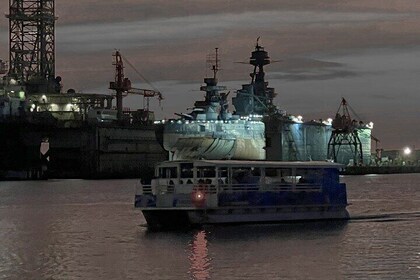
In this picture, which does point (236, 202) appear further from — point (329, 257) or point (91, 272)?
point (91, 272)

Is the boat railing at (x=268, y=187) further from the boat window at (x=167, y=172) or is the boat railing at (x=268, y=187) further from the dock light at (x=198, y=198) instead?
the boat window at (x=167, y=172)

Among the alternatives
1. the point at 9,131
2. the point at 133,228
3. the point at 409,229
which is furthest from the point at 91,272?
the point at 9,131

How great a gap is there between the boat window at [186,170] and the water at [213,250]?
3647 mm

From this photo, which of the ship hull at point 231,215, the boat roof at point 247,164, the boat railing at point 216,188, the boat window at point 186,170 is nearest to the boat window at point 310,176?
the boat roof at point 247,164

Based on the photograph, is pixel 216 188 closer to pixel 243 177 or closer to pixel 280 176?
pixel 243 177

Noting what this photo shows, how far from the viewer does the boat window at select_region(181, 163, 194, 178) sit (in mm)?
59766

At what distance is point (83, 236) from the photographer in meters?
59.5

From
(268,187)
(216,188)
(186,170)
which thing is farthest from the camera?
(186,170)

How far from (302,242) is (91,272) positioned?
13.5 m

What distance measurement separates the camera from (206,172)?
59781 millimetres

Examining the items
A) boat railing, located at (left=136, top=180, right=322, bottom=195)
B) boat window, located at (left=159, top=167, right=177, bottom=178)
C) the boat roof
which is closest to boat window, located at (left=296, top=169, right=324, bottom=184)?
the boat roof

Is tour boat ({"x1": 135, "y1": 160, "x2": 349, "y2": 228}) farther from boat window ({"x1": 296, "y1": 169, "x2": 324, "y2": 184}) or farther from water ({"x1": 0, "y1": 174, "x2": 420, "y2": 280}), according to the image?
water ({"x1": 0, "y1": 174, "x2": 420, "y2": 280})

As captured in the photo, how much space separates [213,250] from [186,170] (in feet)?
38.6

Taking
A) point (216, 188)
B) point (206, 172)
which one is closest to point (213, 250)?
point (216, 188)
